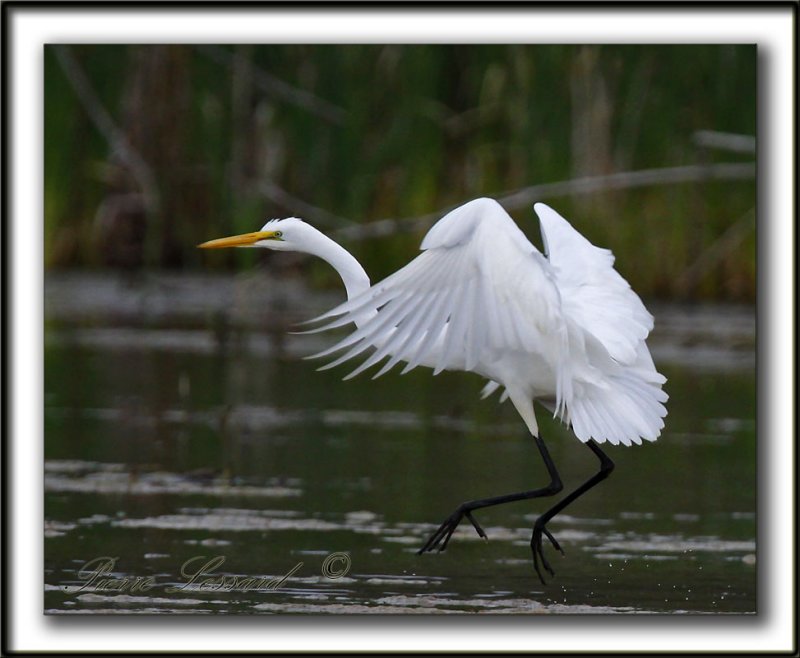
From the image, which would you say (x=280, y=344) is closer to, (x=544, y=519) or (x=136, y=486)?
(x=136, y=486)

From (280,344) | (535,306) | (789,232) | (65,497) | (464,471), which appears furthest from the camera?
(280,344)

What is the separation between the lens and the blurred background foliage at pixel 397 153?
8430mm

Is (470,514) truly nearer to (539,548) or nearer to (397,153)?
(539,548)

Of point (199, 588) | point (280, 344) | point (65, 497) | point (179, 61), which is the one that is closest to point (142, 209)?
point (179, 61)

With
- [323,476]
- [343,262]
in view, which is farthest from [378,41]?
[323,476]

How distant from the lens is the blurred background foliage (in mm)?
8430

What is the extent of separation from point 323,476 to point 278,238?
1.54 metres

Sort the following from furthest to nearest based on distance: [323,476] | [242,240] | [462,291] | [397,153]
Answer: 1. [397,153]
2. [323,476]
3. [242,240]
4. [462,291]

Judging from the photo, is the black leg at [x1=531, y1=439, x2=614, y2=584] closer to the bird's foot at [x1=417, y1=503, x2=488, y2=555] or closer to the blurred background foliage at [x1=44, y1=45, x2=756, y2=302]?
the bird's foot at [x1=417, y1=503, x2=488, y2=555]

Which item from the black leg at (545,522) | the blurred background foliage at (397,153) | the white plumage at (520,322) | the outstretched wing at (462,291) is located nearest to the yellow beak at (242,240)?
the white plumage at (520,322)

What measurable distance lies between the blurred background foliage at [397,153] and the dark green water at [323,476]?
0.75 meters

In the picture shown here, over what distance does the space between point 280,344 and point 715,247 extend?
3287 mm

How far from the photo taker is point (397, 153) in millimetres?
9266
